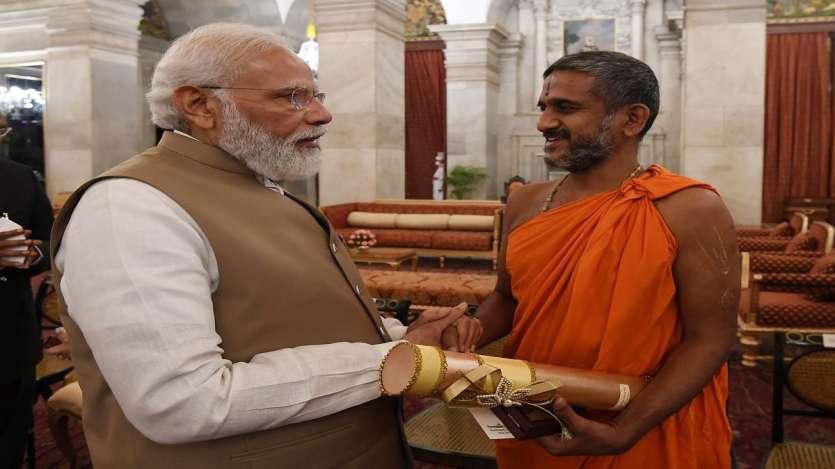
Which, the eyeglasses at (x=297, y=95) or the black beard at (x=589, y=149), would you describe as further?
the black beard at (x=589, y=149)

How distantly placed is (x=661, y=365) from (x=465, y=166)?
13.9 meters

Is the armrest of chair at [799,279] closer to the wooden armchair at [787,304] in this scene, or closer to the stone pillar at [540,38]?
the wooden armchair at [787,304]

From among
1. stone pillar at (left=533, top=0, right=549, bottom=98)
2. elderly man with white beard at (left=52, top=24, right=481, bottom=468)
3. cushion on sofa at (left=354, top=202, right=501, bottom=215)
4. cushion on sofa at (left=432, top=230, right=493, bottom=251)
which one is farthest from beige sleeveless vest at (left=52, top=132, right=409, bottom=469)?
stone pillar at (left=533, top=0, right=549, bottom=98)

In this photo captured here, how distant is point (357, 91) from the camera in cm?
1072

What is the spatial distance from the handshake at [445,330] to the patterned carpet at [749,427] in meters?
1.83

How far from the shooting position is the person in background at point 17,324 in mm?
2512

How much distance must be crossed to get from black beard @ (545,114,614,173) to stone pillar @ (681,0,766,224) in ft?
21.5

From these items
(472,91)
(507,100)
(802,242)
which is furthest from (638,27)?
(802,242)

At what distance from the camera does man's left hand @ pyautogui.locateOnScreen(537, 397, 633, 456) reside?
1.47 meters

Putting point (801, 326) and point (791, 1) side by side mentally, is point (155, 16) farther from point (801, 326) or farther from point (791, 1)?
point (801, 326)

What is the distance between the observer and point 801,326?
4.61 meters

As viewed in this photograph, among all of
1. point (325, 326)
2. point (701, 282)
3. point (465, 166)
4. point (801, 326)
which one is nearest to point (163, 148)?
point (325, 326)

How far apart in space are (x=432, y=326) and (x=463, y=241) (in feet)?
26.9

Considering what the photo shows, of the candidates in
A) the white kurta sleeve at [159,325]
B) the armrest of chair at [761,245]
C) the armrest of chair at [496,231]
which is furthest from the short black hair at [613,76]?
the armrest of chair at [496,231]
